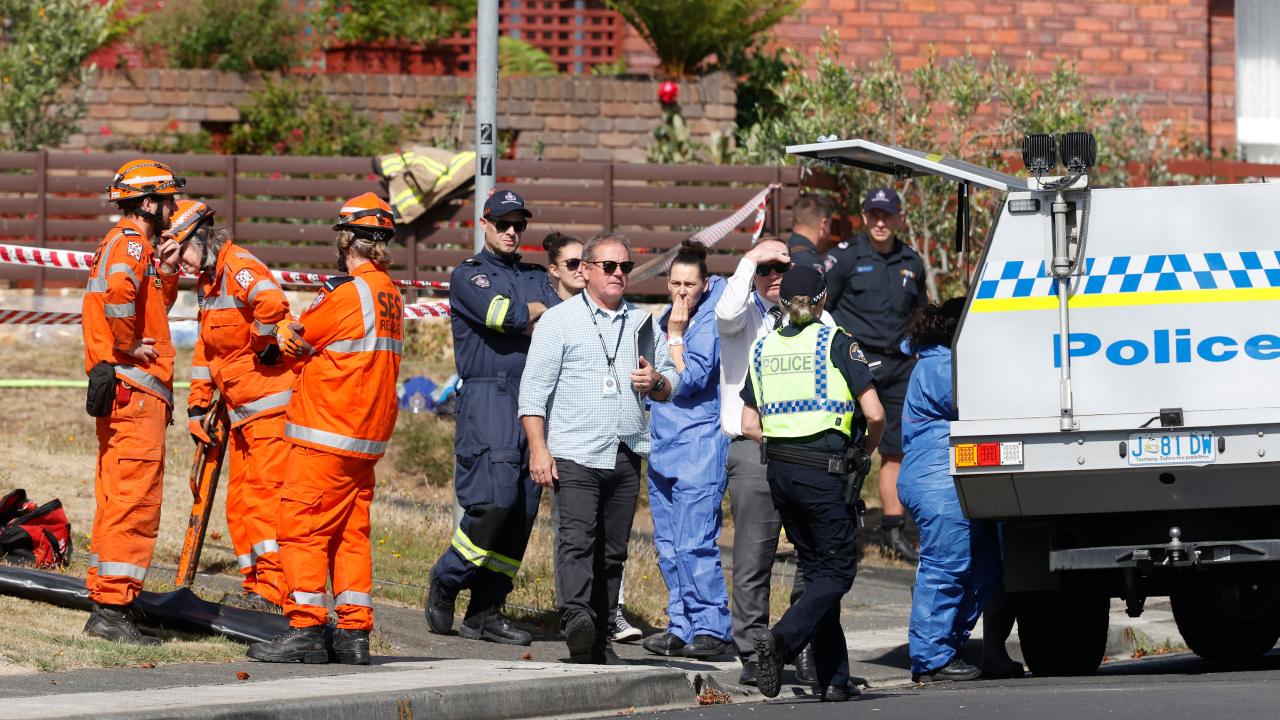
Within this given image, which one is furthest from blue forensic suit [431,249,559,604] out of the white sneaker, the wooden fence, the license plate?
the wooden fence

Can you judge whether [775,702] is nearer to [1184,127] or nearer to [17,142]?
[17,142]

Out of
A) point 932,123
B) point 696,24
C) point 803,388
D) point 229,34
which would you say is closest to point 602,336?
point 803,388

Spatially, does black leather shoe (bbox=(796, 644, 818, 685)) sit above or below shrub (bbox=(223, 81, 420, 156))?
below

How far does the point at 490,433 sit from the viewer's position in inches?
385

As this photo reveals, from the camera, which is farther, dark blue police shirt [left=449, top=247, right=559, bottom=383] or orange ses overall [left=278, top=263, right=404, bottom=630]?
dark blue police shirt [left=449, top=247, right=559, bottom=383]

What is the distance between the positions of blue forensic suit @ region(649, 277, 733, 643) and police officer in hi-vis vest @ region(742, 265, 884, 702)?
1.09m

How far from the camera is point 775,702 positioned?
8898 millimetres

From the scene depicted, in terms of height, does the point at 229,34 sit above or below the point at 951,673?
above

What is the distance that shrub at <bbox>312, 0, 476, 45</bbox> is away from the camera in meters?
23.9

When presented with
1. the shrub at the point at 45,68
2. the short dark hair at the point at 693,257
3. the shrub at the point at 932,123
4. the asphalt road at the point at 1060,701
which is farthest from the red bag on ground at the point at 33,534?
the shrub at the point at 45,68

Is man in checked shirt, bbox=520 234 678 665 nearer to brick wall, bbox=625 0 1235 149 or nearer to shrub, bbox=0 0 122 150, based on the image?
shrub, bbox=0 0 122 150

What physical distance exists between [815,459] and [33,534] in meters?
4.00

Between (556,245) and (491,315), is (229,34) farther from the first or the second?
(491,315)

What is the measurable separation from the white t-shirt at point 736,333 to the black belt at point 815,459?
998 millimetres
